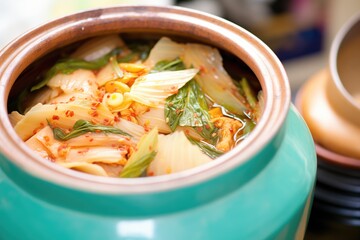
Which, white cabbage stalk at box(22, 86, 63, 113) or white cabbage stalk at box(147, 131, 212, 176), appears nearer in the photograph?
white cabbage stalk at box(147, 131, 212, 176)

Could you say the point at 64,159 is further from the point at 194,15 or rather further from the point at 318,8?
the point at 318,8

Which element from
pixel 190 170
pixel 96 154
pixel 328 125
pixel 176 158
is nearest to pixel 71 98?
pixel 96 154

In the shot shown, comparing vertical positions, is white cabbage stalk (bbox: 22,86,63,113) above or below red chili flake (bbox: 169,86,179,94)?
above

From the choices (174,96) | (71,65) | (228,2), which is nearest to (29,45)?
(71,65)

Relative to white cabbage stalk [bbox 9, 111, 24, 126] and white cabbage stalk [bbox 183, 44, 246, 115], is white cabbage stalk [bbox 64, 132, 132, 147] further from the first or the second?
white cabbage stalk [bbox 183, 44, 246, 115]

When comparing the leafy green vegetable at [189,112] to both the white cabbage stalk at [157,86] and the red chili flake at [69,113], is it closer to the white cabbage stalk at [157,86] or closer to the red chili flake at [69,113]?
the white cabbage stalk at [157,86]

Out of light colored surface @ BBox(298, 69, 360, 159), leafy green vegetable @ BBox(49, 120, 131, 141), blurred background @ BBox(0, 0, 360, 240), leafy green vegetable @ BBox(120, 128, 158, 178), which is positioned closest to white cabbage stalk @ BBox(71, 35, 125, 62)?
leafy green vegetable @ BBox(49, 120, 131, 141)

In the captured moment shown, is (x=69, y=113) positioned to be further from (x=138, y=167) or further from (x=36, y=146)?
(x=138, y=167)
